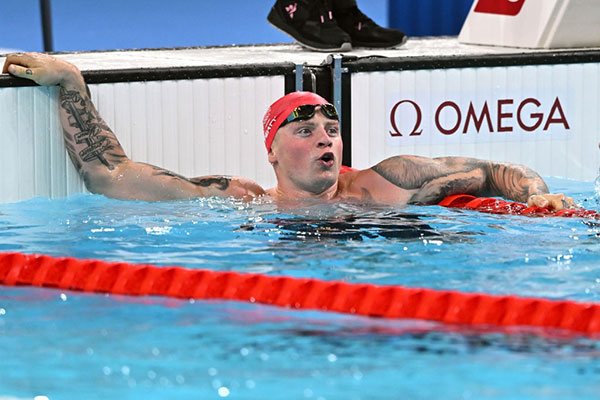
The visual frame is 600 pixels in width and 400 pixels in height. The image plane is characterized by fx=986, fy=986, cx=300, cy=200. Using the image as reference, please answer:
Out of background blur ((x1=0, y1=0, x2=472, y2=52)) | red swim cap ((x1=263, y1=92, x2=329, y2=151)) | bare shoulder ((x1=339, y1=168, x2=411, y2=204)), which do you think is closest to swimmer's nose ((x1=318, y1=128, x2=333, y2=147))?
red swim cap ((x1=263, y1=92, x2=329, y2=151))

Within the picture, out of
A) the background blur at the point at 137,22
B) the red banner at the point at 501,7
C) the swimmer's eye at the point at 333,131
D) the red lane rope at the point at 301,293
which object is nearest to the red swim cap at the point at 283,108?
the swimmer's eye at the point at 333,131

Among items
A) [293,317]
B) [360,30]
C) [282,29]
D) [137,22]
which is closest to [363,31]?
[360,30]

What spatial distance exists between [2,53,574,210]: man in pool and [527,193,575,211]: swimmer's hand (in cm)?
11

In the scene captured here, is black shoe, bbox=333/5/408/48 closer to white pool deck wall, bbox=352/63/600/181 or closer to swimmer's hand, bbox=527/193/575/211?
white pool deck wall, bbox=352/63/600/181

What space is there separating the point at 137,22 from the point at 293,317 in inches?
216

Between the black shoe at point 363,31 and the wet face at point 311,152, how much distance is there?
141cm

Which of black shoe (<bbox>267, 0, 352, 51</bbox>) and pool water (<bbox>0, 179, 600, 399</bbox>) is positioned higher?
black shoe (<bbox>267, 0, 352, 51</bbox>)

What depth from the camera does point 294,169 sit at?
3.63 metres

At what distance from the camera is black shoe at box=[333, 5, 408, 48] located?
4.90 metres

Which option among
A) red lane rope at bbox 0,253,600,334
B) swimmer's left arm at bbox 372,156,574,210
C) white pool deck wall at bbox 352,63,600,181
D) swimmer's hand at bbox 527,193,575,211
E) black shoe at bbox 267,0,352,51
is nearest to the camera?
red lane rope at bbox 0,253,600,334

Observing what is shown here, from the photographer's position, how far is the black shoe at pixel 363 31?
4.90m

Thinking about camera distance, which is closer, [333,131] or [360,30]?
[333,131]

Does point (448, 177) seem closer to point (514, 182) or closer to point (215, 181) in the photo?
point (514, 182)

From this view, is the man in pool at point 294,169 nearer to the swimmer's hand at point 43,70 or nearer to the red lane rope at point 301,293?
the swimmer's hand at point 43,70
